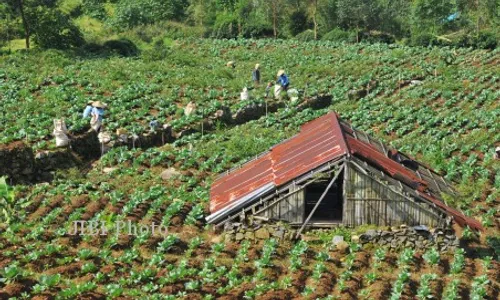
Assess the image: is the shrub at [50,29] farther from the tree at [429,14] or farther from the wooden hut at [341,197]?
the wooden hut at [341,197]

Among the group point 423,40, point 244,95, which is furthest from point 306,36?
point 244,95

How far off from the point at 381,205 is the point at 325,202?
1.87 meters

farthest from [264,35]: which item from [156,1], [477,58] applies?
[477,58]

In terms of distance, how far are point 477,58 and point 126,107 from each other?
23088 mm

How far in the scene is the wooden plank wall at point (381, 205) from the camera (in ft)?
52.4

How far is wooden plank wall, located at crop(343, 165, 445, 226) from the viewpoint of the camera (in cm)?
1597

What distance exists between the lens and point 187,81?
103 ft

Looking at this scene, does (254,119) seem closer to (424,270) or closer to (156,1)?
(424,270)

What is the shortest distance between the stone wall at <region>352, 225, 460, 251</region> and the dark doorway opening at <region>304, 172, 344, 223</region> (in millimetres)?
981

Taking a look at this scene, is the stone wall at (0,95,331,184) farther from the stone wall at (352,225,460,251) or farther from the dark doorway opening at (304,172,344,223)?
the stone wall at (352,225,460,251)

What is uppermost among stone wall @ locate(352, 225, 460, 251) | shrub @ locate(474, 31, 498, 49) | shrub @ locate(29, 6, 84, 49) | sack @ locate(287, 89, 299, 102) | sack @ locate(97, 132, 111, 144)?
shrub @ locate(29, 6, 84, 49)

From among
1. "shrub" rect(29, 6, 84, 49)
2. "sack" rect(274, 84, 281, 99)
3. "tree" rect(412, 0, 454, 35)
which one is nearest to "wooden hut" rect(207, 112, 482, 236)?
"sack" rect(274, 84, 281, 99)

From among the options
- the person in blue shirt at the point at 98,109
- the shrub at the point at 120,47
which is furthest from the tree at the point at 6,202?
the shrub at the point at 120,47

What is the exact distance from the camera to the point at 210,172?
20859 millimetres
